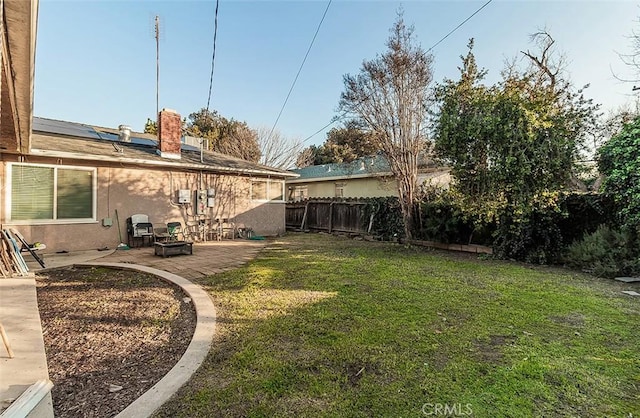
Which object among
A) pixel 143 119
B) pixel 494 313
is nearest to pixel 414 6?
pixel 494 313

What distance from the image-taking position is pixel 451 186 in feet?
27.3

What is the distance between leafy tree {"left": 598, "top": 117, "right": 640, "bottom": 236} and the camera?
5.64 m

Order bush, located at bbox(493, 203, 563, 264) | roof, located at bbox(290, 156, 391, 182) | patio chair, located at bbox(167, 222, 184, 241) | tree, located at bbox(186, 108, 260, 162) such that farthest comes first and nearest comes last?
1. tree, located at bbox(186, 108, 260, 162)
2. roof, located at bbox(290, 156, 391, 182)
3. patio chair, located at bbox(167, 222, 184, 241)
4. bush, located at bbox(493, 203, 563, 264)

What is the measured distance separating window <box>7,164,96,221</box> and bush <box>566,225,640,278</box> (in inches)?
479

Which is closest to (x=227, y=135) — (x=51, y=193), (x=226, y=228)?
(x=226, y=228)

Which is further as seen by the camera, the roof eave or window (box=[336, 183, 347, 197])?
window (box=[336, 183, 347, 197])

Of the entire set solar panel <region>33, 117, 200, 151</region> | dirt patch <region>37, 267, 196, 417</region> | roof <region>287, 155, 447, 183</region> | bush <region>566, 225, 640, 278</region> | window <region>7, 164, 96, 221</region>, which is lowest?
dirt patch <region>37, 267, 196, 417</region>

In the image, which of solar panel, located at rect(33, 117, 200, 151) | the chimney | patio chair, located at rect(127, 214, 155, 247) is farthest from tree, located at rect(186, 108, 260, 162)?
patio chair, located at rect(127, 214, 155, 247)

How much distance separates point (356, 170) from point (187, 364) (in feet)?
47.1

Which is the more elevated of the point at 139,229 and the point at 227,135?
the point at 227,135

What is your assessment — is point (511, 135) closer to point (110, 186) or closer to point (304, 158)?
point (110, 186)

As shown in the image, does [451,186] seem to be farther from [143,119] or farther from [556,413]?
[143,119]

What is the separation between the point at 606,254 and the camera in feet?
20.4

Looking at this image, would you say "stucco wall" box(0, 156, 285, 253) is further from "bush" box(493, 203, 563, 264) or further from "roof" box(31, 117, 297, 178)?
"bush" box(493, 203, 563, 264)
